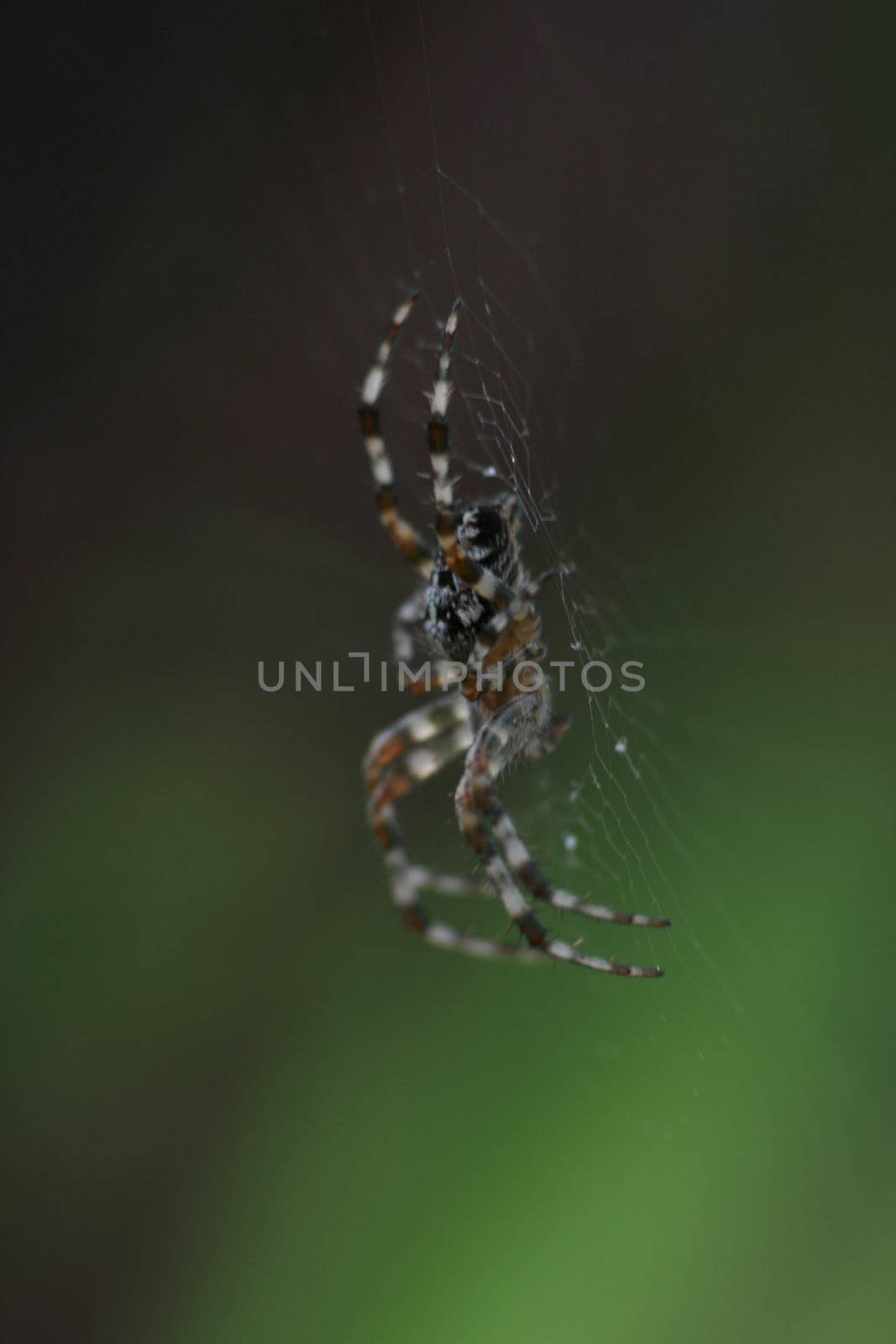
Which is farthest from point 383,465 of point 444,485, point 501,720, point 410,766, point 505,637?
point 410,766

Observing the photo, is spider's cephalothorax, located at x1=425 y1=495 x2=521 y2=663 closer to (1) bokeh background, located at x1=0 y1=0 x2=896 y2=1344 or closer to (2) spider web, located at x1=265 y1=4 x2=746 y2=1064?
(2) spider web, located at x1=265 y1=4 x2=746 y2=1064

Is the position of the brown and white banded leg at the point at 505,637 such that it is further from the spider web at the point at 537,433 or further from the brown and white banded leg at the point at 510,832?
the spider web at the point at 537,433

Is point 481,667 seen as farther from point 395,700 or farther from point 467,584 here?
point 395,700

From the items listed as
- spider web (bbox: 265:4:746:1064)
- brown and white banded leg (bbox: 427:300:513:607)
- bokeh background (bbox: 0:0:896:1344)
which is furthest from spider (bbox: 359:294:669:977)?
bokeh background (bbox: 0:0:896:1344)

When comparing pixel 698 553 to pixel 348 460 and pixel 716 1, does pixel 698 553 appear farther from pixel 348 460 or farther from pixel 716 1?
pixel 716 1

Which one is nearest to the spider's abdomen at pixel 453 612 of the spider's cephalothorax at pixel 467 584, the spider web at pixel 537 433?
the spider's cephalothorax at pixel 467 584

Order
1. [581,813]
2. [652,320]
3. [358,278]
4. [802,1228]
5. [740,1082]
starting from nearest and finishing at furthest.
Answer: [802,1228], [740,1082], [581,813], [652,320], [358,278]

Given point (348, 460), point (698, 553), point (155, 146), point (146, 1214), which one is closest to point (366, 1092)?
point (146, 1214)
